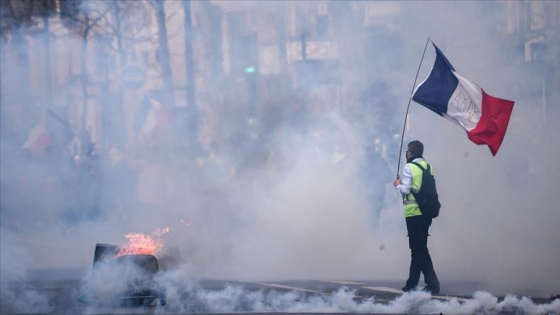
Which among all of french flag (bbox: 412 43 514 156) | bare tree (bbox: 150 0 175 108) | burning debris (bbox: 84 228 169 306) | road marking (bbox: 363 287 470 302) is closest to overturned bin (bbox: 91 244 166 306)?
burning debris (bbox: 84 228 169 306)

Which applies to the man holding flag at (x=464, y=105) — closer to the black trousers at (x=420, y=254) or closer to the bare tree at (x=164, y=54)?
the black trousers at (x=420, y=254)

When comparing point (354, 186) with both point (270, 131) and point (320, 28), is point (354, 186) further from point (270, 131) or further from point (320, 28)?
point (320, 28)

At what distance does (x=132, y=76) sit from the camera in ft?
45.6

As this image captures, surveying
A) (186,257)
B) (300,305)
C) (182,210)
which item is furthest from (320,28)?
(300,305)

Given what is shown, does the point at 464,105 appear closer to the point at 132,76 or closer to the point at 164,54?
the point at 164,54

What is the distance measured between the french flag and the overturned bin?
2776mm

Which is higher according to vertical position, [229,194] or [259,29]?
[259,29]

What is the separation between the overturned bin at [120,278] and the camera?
6.83m

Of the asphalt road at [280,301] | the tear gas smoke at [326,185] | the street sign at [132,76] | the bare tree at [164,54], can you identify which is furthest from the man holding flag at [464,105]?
the street sign at [132,76]

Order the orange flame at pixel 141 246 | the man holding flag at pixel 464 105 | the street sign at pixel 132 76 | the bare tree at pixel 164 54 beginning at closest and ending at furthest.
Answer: the orange flame at pixel 141 246
the man holding flag at pixel 464 105
the bare tree at pixel 164 54
the street sign at pixel 132 76

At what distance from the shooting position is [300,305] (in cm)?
685

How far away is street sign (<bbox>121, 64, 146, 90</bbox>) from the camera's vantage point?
13704mm

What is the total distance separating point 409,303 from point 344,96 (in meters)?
5.75

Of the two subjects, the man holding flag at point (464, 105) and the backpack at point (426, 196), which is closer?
the backpack at point (426, 196)
